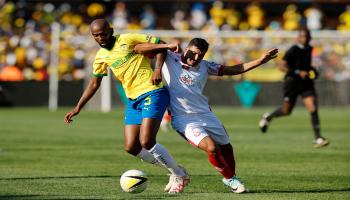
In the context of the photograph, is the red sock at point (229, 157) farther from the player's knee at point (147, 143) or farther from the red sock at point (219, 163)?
the player's knee at point (147, 143)

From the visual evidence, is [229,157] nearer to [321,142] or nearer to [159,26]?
[321,142]

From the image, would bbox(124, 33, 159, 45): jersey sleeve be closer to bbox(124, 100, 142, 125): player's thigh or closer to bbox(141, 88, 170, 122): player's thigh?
bbox(141, 88, 170, 122): player's thigh

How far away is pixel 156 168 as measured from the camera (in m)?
13.0

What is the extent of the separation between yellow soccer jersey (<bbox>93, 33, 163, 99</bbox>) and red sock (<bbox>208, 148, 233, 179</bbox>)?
1.04 m

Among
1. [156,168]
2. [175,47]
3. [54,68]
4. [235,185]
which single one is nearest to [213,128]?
[235,185]

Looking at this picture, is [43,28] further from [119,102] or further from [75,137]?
[75,137]

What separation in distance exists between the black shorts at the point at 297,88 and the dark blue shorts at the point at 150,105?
8165mm

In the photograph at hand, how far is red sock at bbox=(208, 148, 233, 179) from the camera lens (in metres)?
9.88

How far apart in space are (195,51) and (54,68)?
2452 centimetres

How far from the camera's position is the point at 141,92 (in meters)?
10.1

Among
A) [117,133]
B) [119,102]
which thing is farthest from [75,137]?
[119,102]

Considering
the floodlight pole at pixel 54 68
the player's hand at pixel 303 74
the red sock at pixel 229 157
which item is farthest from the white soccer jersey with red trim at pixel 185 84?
the floodlight pole at pixel 54 68

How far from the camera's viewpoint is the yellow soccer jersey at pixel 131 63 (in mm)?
10086

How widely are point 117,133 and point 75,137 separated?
165 cm
